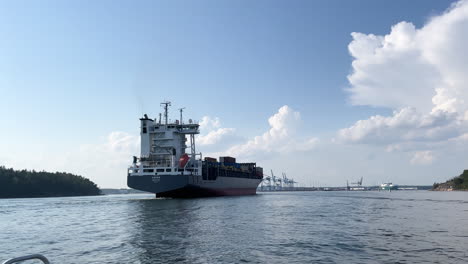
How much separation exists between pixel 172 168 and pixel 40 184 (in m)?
117

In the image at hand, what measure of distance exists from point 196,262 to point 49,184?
168m

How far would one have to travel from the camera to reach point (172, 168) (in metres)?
68.6

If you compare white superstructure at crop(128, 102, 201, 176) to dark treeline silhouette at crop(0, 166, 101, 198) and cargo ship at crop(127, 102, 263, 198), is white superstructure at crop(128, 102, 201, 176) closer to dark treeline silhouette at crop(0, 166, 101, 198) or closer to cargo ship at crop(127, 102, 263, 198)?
cargo ship at crop(127, 102, 263, 198)

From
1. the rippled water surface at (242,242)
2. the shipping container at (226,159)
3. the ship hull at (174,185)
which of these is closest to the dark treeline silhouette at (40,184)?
the shipping container at (226,159)

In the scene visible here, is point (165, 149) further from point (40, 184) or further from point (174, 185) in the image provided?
point (40, 184)

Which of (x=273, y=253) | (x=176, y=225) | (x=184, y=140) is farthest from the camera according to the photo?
(x=184, y=140)

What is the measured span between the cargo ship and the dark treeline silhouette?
99.6 metres

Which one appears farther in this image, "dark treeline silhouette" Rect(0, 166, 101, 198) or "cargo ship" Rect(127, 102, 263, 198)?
"dark treeline silhouette" Rect(0, 166, 101, 198)

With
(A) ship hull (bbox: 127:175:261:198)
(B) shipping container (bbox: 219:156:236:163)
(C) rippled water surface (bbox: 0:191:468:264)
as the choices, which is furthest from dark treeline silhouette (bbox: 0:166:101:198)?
(C) rippled water surface (bbox: 0:191:468:264)

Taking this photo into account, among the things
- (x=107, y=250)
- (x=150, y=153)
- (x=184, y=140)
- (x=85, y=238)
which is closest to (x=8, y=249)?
(x=85, y=238)

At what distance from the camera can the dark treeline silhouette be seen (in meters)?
142

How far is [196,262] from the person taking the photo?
1636cm

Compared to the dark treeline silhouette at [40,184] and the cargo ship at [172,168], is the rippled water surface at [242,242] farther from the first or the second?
the dark treeline silhouette at [40,184]

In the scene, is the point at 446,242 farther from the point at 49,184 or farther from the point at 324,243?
the point at 49,184
